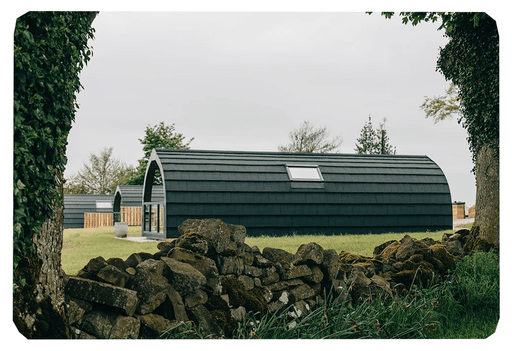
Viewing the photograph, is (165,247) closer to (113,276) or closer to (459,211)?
(113,276)

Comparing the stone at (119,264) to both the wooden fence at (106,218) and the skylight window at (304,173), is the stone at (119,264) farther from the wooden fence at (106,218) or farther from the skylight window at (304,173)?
the wooden fence at (106,218)

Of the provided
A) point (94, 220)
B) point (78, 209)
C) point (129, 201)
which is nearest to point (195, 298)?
point (129, 201)

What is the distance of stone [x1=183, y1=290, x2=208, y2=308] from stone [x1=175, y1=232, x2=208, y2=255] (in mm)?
497

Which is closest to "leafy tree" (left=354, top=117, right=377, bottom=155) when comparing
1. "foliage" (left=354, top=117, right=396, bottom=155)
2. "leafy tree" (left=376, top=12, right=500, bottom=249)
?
"foliage" (left=354, top=117, right=396, bottom=155)

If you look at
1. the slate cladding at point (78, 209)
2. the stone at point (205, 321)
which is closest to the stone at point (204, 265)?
the stone at point (205, 321)

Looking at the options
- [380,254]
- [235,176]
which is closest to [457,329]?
[380,254]

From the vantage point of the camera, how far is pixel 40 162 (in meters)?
3.69

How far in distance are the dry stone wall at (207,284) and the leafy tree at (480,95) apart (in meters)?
2.76

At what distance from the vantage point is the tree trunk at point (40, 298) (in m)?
3.65

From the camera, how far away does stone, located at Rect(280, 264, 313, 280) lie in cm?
497

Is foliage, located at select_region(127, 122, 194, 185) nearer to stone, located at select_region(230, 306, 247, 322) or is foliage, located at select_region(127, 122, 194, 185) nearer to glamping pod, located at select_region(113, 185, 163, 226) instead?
glamping pod, located at select_region(113, 185, 163, 226)

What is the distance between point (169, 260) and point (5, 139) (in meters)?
1.85

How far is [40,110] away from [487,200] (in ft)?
24.7

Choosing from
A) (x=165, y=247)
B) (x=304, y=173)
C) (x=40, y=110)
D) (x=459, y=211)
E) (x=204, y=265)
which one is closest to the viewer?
(x=40, y=110)
